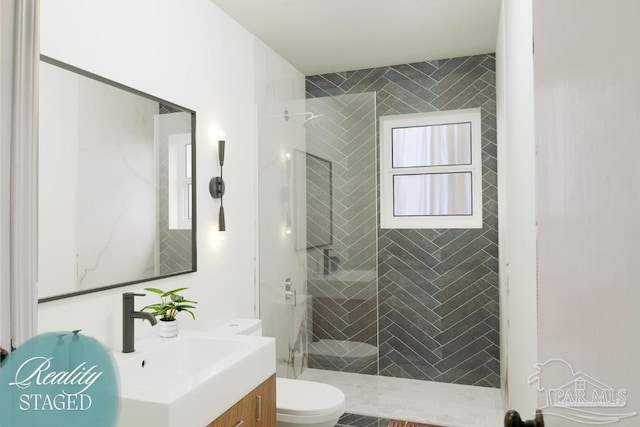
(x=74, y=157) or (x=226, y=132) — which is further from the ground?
(x=226, y=132)

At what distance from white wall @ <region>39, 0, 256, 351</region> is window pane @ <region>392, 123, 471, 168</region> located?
4.64 ft

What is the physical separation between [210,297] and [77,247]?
3.16 feet

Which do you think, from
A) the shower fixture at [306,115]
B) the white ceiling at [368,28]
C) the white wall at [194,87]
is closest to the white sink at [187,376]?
the white wall at [194,87]

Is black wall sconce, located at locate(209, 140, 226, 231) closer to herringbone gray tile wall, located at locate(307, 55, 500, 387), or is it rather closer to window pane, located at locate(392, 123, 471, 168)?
herringbone gray tile wall, located at locate(307, 55, 500, 387)

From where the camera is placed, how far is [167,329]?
199cm

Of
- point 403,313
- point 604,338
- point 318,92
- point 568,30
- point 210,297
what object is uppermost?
point 318,92

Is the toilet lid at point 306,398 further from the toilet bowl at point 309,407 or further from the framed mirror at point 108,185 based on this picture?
the framed mirror at point 108,185

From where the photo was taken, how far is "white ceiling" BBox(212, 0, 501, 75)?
2.71 metres

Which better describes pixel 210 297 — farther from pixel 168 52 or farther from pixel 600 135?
pixel 600 135

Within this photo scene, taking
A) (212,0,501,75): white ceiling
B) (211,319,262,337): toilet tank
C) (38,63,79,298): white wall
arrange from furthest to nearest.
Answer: (212,0,501,75): white ceiling, (211,319,262,337): toilet tank, (38,63,79,298): white wall

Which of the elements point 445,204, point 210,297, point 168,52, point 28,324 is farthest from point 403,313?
point 28,324

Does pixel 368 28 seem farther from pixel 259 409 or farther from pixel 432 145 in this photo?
pixel 259 409

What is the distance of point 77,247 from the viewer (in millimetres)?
1711

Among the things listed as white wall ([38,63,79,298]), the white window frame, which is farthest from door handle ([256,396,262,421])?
the white window frame
